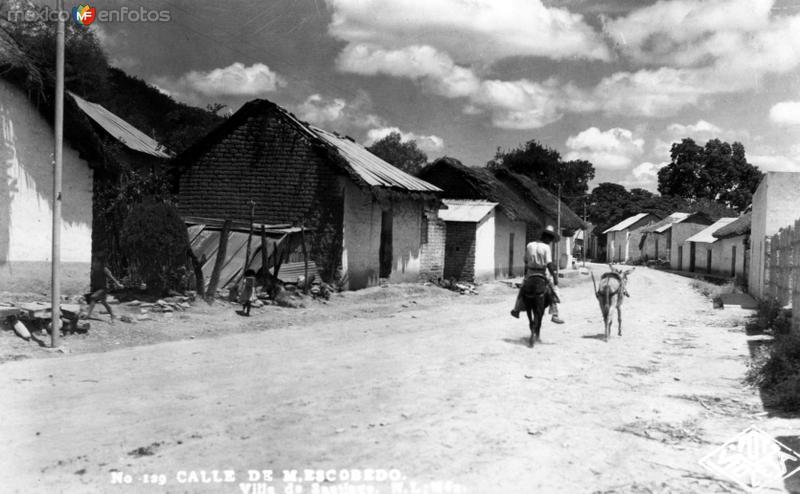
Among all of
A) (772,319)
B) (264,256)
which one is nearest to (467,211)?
(264,256)

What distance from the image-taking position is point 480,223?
2616cm

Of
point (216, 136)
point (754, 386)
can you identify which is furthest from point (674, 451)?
point (216, 136)

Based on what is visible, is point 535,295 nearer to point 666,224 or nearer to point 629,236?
point 666,224

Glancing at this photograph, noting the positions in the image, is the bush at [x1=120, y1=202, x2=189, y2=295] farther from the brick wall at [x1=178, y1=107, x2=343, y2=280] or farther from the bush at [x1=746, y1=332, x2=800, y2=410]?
the bush at [x1=746, y1=332, x2=800, y2=410]

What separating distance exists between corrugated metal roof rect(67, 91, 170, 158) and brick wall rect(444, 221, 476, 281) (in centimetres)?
1073

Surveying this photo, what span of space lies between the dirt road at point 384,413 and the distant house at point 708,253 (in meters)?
31.1

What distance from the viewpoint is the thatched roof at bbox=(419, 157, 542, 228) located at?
28891 millimetres

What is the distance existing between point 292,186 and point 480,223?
1010cm

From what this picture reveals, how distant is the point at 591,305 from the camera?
60.0ft

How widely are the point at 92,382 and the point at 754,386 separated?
7.37 m

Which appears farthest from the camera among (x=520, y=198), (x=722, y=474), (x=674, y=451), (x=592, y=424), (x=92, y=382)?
(x=520, y=198)

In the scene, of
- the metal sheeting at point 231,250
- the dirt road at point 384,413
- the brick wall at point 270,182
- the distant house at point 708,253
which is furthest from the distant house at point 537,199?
the dirt road at point 384,413

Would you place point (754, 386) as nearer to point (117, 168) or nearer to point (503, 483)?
point (503, 483)

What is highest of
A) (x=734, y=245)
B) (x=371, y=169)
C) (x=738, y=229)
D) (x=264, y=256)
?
(x=371, y=169)
